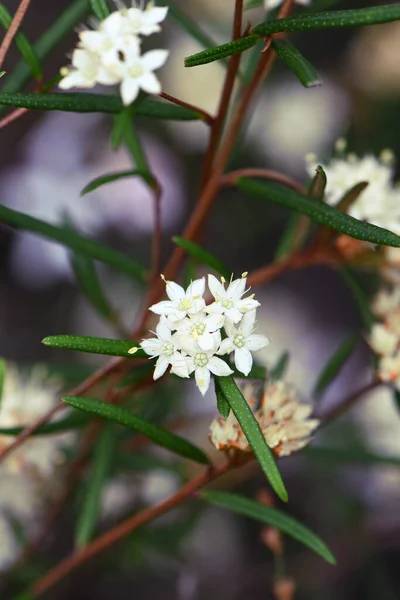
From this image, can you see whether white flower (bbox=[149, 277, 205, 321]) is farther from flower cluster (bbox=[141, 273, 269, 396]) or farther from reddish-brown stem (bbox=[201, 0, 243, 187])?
reddish-brown stem (bbox=[201, 0, 243, 187])

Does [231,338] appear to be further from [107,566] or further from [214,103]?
[214,103]

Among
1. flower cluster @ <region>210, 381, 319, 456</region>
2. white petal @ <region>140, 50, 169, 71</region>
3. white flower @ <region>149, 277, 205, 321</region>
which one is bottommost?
flower cluster @ <region>210, 381, 319, 456</region>

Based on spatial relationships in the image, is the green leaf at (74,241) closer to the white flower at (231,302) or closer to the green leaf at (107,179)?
the green leaf at (107,179)

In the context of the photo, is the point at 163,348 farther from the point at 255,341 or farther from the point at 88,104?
the point at 88,104

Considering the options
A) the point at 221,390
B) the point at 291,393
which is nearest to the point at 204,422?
the point at 291,393

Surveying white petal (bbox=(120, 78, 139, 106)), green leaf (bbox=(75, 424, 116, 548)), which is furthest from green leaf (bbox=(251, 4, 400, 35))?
green leaf (bbox=(75, 424, 116, 548))

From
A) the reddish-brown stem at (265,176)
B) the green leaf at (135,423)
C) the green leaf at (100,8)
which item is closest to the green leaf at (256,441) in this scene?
the green leaf at (135,423)
